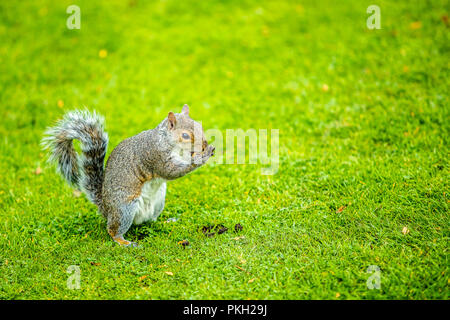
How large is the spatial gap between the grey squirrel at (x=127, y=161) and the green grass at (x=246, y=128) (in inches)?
14.0

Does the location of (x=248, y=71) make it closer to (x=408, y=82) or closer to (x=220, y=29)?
(x=220, y=29)

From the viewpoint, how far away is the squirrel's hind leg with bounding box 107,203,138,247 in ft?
11.0

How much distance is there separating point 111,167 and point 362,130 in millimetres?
2935

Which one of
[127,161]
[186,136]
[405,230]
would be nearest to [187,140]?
[186,136]

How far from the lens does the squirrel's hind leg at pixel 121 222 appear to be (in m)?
3.34

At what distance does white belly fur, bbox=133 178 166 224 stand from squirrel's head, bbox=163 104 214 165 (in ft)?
1.13

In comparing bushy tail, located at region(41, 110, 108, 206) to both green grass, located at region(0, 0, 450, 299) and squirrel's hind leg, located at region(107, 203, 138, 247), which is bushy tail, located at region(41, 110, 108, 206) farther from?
green grass, located at region(0, 0, 450, 299)

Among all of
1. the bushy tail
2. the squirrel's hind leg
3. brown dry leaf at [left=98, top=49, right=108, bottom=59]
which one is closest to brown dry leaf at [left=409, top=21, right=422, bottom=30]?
brown dry leaf at [left=98, top=49, right=108, bottom=59]

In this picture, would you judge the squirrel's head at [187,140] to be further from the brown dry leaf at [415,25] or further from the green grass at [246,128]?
the brown dry leaf at [415,25]

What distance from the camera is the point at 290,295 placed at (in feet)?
9.22

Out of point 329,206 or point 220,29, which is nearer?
point 329,206
